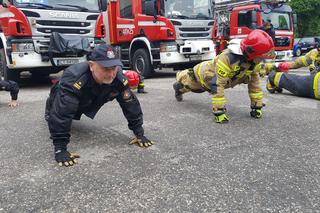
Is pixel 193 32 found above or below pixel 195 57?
above

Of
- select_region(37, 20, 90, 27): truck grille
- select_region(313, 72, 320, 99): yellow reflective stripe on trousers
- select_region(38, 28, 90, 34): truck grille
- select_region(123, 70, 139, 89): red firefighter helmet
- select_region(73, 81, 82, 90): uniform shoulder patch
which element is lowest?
select_region(313, 72, 320, 99): yellow reflective stripe on trousers

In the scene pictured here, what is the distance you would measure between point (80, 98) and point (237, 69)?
2.04 metres

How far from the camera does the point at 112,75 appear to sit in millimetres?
2863

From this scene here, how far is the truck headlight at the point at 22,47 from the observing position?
6.98 m

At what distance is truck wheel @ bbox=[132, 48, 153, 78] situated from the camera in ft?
31.7

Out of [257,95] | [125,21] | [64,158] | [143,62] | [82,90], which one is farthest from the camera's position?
[125,21]

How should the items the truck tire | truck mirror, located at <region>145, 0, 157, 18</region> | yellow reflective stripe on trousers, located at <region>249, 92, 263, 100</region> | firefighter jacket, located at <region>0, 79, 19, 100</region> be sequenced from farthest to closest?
truck mirror, located at <region>145, 0, 157, 18</region>, the truck tire, firefighter jacket, located at <region>0, 79, 19, 100</region>, yellow reflective stripe on trousers, located at <region>249, 92, 263, 100</region>

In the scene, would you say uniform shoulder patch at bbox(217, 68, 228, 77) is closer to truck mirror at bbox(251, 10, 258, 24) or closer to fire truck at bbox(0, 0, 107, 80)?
fire truck at bbox(0, 0, 107, 80)

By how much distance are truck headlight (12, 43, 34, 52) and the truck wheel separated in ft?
11.4

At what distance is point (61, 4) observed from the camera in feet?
24.4

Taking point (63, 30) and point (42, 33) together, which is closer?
point (42, 33)

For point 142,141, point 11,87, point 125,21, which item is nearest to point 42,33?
point 11,87

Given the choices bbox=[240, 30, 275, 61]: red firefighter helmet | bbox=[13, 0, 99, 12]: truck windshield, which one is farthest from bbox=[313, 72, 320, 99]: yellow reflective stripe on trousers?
bbox=[13, 0, 99, 12]: truck windshield

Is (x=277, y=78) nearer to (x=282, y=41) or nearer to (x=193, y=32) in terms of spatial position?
(x=193, y=32)
